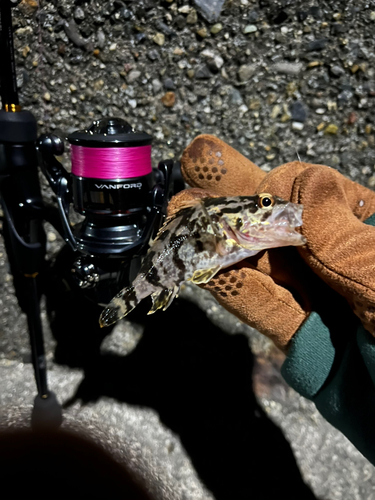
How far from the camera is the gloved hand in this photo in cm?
71

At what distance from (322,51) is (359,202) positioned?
56 centimetres

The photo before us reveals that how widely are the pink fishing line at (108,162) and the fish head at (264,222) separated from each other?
291 millimetres

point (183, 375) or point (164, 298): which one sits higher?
point (164, 298)

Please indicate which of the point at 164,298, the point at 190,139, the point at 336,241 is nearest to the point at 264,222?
the point at 336,241

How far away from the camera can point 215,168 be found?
2.96 ft

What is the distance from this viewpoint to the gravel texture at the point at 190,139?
44.2 inches

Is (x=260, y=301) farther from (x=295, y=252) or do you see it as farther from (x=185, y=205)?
(x=185, y=205)

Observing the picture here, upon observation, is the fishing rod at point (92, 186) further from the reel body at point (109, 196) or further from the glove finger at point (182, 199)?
the glove finger at point (182, 199)

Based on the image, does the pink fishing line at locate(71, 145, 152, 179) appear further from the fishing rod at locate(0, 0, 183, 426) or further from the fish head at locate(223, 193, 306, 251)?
the fish head at locate(223, 193, 306, 251)

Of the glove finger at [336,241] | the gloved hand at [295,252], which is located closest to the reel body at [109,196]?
the gloved hand at [295,252]

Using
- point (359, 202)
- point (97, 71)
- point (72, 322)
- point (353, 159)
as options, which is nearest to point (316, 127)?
point (353, 159)

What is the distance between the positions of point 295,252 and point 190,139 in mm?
575

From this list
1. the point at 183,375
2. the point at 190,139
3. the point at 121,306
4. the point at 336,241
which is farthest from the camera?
the point at 183,375

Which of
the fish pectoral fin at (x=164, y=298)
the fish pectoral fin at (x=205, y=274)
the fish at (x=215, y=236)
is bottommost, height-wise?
the fish pectoral fin at (x=164, y=298)
